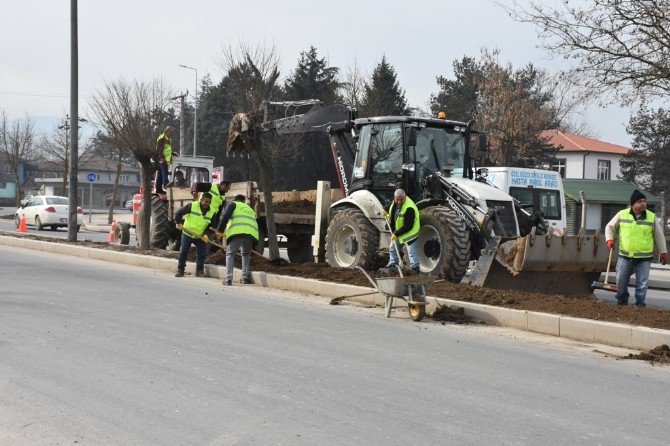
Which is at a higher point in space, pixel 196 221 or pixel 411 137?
pixel 411 137

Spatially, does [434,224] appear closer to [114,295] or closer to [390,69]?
[114,295]

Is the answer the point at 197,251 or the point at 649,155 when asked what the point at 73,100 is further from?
the point at 649,155

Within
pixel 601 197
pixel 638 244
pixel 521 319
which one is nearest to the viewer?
pixel 521 319

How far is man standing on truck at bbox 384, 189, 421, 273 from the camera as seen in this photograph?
40.8 feet

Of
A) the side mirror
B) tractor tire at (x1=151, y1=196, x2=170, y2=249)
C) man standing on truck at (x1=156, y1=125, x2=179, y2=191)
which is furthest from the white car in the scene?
the side mirror

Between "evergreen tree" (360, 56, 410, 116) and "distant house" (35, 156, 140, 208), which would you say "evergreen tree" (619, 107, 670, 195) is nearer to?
"evergreen tree" (360, 56, 410, 116)

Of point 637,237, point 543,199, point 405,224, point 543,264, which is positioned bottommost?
point 543,264

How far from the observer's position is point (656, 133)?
2603 inches

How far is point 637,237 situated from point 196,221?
7.69 meters

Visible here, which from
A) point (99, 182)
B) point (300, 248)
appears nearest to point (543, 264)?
point (300, 248)

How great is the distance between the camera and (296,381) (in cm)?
685

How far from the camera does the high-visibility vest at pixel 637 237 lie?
11945 mm

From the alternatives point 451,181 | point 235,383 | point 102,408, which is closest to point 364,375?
point 235,383

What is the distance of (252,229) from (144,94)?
53.2 ft
